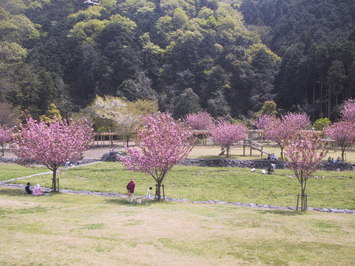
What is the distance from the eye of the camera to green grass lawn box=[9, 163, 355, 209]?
71.6ft

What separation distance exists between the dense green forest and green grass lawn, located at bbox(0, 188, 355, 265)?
162 ft

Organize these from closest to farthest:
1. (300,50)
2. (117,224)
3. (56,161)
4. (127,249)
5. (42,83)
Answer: (127,249) → (117,224) → (56,161) → (42,83) → (300,50)

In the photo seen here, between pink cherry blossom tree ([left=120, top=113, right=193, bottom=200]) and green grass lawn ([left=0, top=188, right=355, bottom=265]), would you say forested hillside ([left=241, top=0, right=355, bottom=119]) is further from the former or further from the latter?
green grass lawn ([left=0, top=188, right=355, bottom=265])

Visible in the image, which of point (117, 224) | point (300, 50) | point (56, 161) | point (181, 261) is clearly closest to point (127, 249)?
point (181, 261)

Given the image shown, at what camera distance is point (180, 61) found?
280 ft

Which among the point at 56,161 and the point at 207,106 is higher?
the point at 207,106

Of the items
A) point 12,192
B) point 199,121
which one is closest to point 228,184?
point 12,192

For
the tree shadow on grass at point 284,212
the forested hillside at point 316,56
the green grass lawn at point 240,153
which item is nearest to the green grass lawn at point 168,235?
the tree shadow on grass at point 284,212

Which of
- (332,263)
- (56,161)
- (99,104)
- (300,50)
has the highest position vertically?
(300,50)

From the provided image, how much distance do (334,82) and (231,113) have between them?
2205 centimetres

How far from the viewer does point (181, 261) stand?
32.1ft

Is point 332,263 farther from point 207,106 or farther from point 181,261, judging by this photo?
point 207,106

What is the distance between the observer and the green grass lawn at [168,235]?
1002cm

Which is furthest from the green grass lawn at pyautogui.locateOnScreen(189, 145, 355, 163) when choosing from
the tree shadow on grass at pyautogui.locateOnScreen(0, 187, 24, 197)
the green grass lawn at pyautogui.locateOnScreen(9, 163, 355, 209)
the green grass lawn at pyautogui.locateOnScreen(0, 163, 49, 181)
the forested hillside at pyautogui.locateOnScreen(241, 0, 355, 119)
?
the tree shadow on grass at pyautogui.locateOnScreen(0, 187, 24, 197)
